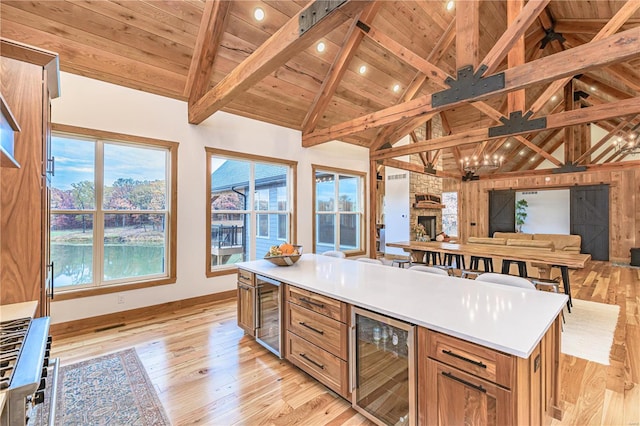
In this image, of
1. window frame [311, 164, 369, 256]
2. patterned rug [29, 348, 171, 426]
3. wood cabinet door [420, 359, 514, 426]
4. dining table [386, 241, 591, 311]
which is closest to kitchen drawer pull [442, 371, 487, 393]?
wood cabinet door [420, 359, 514, 426]

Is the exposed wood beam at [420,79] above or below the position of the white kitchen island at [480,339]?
above

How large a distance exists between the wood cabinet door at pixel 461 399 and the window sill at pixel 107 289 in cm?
376

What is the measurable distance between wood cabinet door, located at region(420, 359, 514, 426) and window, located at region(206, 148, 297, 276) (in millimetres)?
3819

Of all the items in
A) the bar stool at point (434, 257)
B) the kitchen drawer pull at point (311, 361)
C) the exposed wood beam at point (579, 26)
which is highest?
the exposed wood beam at point (579, 26)

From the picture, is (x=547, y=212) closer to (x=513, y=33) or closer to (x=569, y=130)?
(x=569, y=130)

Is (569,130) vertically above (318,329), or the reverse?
(569,130)

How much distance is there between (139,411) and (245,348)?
106cm

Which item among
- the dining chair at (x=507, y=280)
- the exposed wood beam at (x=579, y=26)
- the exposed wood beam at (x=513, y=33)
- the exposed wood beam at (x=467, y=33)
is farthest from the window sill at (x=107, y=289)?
the exposed wood beam at (x=579, y=26)

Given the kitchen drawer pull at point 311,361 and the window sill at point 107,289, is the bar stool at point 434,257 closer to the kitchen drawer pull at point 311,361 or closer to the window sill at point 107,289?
the kitchen drawer pull at point 311,361

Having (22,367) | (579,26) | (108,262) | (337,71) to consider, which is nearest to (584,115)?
(579,26)

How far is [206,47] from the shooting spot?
3762 millimetres

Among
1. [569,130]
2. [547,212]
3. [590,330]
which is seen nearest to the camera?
[590,330]

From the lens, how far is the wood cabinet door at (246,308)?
9.87ft

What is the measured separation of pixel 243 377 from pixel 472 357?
193cm
